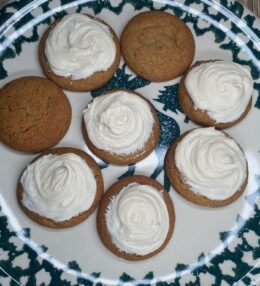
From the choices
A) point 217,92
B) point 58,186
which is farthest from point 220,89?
point 58,186

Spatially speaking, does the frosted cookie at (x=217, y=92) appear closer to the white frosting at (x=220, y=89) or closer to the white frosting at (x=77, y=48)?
the white frosting at (x=220, y=89)

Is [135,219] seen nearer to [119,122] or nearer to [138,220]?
[138,220]

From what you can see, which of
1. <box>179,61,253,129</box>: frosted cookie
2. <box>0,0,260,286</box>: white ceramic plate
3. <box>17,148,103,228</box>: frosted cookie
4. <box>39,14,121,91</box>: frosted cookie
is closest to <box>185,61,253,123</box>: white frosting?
<box>179,61,253,129</box>: frosted cookie

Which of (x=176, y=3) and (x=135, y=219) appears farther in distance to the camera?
(x=176, y=3)

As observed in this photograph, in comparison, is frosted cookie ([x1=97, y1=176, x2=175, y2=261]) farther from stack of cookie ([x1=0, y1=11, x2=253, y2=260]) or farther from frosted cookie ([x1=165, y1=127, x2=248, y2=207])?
frosted cookie ([x1=165, y1=127, x2=248, y2=207])

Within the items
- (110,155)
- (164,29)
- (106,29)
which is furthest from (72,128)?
(164,29)

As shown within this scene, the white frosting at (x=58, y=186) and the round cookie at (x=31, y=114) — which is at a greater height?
the round cookie at (x=31, y=114)

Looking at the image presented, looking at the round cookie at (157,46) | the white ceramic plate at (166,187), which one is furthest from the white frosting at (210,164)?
the round cookie at (157,46)

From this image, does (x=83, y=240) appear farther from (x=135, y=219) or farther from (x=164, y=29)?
(x=164, y=29)

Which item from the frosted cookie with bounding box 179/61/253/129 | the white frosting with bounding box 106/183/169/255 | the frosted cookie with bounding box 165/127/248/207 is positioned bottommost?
the white frosting with bounding box 106/183/169/255
